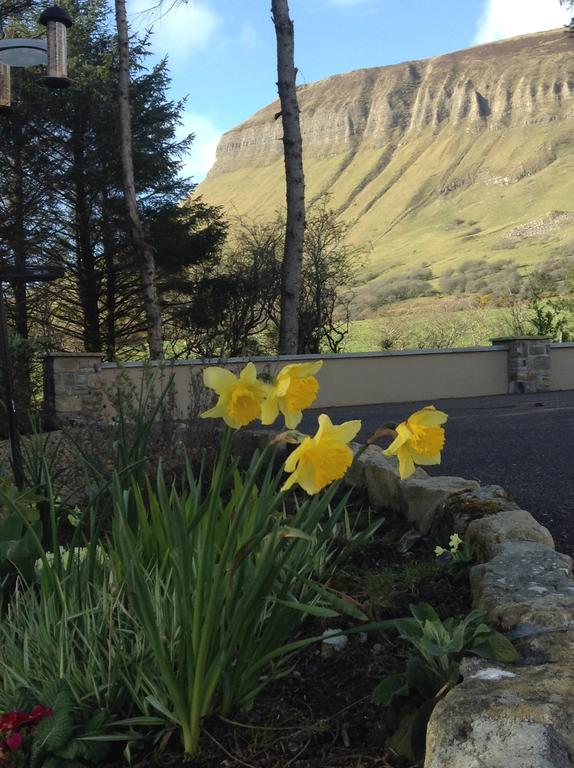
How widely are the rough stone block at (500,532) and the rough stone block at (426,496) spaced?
0.38 meters

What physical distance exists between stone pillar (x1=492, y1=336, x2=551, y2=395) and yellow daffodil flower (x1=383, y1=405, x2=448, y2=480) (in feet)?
38.9

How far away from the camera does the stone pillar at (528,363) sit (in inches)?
505

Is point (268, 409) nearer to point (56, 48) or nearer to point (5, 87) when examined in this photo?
point (56, 48)

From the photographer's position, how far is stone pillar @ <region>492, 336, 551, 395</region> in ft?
42.1

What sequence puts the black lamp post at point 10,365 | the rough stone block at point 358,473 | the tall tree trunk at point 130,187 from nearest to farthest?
the black lamp post at point 10,365
the rough stone block at point 358,473
the tall tree trunk at point 130,187

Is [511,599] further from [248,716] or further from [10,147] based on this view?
[10,147]

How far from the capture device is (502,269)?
52.8 metres

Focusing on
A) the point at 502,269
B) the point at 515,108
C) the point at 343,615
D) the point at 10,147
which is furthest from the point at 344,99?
the point at 343,615

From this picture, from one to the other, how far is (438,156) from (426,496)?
107607mm

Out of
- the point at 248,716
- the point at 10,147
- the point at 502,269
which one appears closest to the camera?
the point at 248,716

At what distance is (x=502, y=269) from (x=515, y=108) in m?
66.1

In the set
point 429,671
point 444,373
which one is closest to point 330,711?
point 429,671

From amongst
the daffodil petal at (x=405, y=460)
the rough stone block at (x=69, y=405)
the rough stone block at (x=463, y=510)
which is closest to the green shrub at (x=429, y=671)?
the daffodil petal at (x=405, y=460)

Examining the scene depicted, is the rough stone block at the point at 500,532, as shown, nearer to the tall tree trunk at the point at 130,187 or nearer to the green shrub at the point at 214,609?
the green shrub at the point at 214,609
